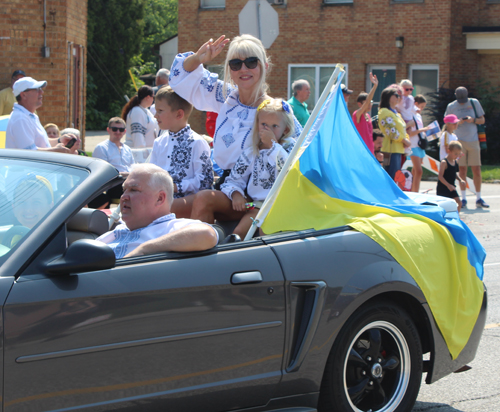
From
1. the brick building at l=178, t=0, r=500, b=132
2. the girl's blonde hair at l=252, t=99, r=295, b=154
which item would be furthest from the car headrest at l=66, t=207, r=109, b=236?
the brick building at l=178, t=0, r=500, b=132

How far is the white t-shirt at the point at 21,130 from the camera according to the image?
23.0ft

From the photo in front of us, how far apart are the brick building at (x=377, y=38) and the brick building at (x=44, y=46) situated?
44.3 feet

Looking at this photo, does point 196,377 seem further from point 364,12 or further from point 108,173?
point 364,12

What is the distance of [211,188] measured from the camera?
15.8 feet

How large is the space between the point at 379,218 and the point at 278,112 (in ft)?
3.62

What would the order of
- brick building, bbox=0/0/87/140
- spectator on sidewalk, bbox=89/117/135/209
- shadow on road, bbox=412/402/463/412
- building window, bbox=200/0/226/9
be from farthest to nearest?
building window, bbox=200/0/226/9 < brick building, bbox=0/0/87/140 < spectator on sidewalk, bbox=89/117/135/209 < shadow on road, bbox=412/402/463/412

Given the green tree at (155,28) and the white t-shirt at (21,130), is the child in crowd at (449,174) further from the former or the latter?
the green tree at (155,28)

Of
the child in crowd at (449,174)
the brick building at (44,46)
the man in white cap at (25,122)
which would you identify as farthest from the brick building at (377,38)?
the man in white cap at (25,122)

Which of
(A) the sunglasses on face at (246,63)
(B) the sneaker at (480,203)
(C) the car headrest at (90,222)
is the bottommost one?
(B) the sneaker at (480,203)

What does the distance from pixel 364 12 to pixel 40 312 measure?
22.5m

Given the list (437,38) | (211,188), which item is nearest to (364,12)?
(437,38)

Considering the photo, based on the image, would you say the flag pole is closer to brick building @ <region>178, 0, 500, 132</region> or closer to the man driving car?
the man driving car

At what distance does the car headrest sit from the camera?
369cm

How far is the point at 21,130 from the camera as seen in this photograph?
23.0ft
